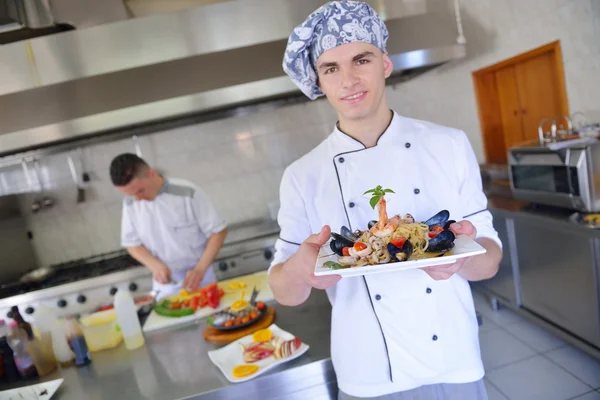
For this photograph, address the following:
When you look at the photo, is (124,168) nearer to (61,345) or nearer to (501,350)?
(61,345)

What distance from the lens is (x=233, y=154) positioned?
11.7 ft

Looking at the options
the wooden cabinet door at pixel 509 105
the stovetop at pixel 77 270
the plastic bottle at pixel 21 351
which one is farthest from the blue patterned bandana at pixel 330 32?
the wooden cabinet door at pixel 509 105

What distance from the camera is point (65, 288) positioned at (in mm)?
2926

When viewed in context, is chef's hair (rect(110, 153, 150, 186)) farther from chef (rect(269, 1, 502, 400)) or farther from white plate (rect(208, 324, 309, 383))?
chef (rect(269, 1, 502, 400))

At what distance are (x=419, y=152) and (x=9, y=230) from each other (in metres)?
3.45

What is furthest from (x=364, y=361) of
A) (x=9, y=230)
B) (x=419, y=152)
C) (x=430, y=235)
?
(x=9, y=230)

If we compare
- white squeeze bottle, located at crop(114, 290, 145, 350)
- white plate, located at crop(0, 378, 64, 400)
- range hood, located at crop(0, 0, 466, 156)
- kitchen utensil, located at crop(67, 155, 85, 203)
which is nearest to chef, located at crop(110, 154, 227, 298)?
range hood, located at crop(0, 0, 466, 156)

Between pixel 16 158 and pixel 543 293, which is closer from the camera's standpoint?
pixel 543 293

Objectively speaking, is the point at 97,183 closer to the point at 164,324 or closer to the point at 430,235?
the point at 164,324

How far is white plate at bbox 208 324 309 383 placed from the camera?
1.19m

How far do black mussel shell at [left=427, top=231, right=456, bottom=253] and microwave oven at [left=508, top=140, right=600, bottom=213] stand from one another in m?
1.63

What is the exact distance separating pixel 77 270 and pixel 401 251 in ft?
10.2

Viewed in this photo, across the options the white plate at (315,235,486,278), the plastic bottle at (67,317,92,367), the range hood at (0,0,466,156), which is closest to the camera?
the white plate at (315,235,486,278)

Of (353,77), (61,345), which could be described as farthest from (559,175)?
(61,345)
